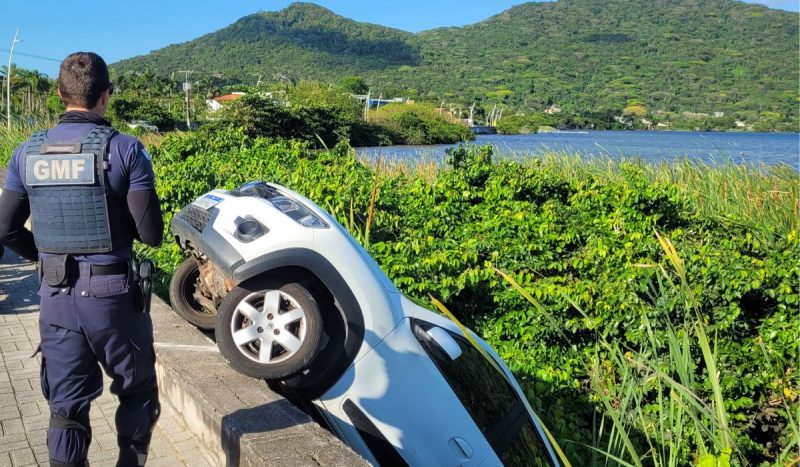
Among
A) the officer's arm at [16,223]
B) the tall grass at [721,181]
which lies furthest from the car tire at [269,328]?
the tall grass at [721,181]

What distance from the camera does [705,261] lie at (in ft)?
19.0

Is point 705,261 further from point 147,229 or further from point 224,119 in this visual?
point 224,119

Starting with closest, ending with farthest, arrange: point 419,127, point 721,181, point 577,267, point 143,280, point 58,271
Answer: point 58,271 → point 143,280 → point 577,267 → point 721,181 → point 419,127

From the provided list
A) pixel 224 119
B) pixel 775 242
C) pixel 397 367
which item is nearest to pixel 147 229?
pixel 397 367

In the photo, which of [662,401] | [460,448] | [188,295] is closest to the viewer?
[460,448]

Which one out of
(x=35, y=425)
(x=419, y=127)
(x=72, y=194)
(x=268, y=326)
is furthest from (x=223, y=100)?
(x=72, y=194)

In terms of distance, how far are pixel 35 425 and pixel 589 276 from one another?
4.34 meters

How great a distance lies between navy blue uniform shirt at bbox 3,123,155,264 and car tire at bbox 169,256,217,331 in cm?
199

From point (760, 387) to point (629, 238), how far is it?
1.75 m

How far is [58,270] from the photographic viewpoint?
276 cm

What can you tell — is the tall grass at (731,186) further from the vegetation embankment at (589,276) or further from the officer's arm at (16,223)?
the officer's arm at (16,223)

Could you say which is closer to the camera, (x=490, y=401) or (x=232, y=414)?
(x=232, y=414)

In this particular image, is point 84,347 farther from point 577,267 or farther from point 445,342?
point 577,267

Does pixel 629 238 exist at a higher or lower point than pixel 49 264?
lower
